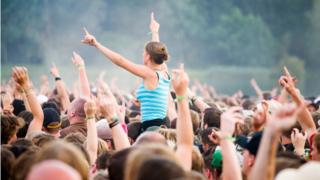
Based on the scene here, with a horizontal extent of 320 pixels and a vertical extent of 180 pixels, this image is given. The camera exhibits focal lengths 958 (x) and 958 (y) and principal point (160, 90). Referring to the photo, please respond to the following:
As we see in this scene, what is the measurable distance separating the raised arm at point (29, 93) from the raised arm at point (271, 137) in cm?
293

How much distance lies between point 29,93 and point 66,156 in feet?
8.22

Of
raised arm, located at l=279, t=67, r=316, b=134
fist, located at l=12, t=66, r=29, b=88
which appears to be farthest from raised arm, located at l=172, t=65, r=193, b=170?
fist, located at l=12, t=66, r=29, b=88

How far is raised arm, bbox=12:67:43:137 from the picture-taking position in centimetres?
768

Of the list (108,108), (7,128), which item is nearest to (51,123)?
(7,128)

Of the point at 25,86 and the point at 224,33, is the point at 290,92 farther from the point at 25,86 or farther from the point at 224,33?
the point at 224,33

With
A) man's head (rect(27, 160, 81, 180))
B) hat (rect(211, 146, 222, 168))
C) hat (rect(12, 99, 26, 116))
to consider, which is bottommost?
man's head (rect(27, 160, 81, 180))

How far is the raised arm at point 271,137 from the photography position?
4.99 metres

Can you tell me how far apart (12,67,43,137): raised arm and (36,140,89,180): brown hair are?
2.21m

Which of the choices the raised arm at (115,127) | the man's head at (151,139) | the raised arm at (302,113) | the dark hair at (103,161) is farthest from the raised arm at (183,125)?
the raised arm at (302,113)

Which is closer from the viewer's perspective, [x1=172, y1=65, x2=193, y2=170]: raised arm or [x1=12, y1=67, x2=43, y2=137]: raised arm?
[x1=172, y1=65, x2=193, y2=170]: raised arm

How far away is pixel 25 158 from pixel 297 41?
30.9 m

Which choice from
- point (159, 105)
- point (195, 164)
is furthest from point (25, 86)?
point (195, 164)

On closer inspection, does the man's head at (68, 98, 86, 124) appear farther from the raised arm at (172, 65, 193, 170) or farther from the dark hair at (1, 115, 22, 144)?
the raised arm at (172, 65, 193, 170)

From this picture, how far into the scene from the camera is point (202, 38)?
114 feet
